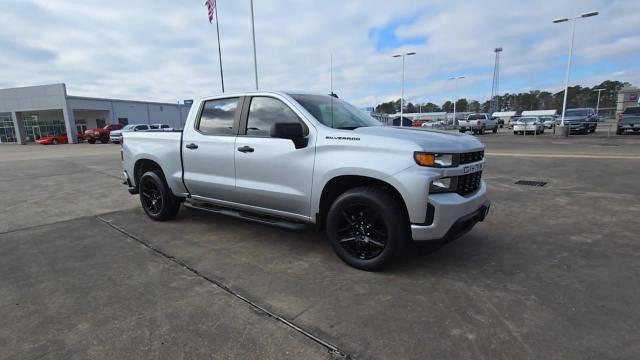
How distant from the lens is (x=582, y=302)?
10.4 feet

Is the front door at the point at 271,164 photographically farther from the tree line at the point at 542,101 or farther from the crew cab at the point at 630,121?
the tree line at the point at 542,101

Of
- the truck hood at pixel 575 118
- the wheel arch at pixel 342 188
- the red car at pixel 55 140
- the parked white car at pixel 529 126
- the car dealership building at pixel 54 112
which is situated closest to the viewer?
the wheel arch at pixel 342 188

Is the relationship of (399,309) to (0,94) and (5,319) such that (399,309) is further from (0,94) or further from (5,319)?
(0,94)

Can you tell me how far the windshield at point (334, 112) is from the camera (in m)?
4.25

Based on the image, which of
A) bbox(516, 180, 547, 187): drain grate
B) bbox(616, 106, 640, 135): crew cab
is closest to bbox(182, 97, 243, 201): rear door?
bbox(516, 180, 547, 187): drain grate

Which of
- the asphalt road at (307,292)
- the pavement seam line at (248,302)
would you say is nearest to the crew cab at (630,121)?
the asphalt road at (307,292)

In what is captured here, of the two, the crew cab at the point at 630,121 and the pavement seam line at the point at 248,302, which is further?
the crew cab at the point at 630,121

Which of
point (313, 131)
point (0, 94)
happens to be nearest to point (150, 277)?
point (313, 131)

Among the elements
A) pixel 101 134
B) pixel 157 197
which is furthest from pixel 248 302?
pixel 101 134

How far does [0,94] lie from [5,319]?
61.1m

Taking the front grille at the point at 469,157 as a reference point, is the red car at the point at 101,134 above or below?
below

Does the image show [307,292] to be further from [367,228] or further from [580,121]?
[580,121]

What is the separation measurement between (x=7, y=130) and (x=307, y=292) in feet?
211

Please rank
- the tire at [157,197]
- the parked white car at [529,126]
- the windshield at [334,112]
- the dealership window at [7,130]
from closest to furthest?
1. the windshield at [334,112]
2. the tire at [157,197]
3. the parked white car at [529,126]
4. the dealership window at [7,130]
